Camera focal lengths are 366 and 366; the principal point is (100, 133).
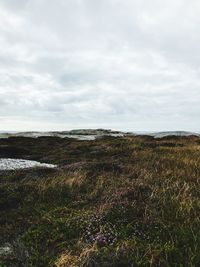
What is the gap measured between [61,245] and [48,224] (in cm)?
145

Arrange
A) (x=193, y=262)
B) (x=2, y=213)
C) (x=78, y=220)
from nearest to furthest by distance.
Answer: (x=193, y=262) < (x=78, y=220) < (x=2, y=213)

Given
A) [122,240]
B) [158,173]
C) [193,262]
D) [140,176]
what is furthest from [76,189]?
[193,262]

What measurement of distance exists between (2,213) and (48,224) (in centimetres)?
200

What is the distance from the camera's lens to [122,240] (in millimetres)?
7777

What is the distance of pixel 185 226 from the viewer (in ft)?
26.6

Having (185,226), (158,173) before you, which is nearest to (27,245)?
(185,226)

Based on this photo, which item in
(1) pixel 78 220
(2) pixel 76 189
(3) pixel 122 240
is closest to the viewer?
(3) pixel 122 240

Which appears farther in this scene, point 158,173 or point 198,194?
point 158,173

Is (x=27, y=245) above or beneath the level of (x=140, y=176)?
beneath

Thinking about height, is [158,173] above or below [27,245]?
above

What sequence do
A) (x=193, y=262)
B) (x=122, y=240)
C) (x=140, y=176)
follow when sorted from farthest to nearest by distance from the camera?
(x=140, y=176)
(x=122, y=240)
(x=193, y=262)

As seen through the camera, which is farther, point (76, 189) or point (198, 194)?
point (76, 189)

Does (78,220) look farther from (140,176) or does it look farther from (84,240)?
(140,176)

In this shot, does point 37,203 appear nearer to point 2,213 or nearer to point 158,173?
point 2,213
